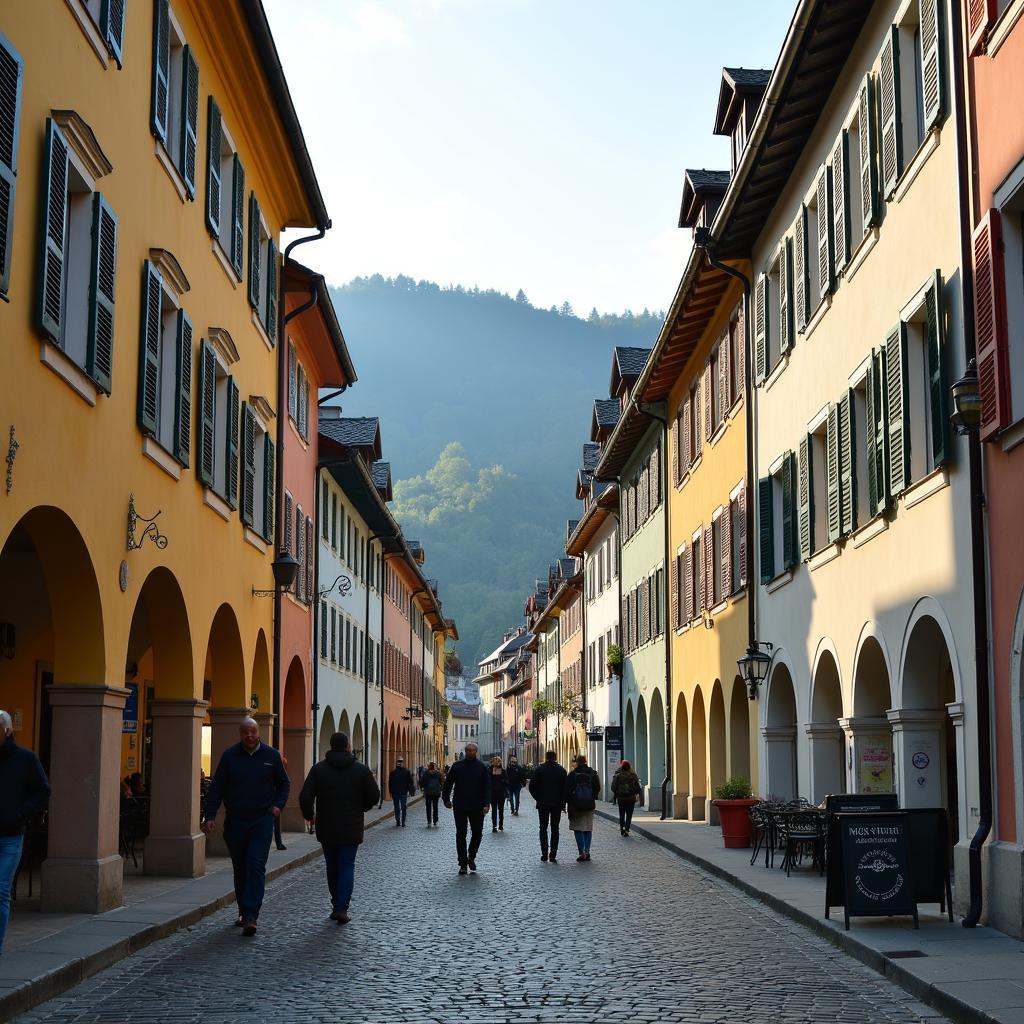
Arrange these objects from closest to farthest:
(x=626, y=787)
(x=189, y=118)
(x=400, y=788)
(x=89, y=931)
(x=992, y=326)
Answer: (x=89, y=931) < (x=992, y=326) < (x=189, y=118) < (x=626, y=787) < (x=400, y=788)

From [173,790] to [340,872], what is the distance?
4594 mm

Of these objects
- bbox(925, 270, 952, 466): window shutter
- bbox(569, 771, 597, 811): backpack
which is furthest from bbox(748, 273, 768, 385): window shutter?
bbox(925, 270, 952, 466): window shutter

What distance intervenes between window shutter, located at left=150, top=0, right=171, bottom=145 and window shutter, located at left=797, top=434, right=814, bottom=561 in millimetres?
9596

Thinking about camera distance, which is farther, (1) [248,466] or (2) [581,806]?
(2) [581,806]

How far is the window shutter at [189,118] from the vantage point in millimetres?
17875

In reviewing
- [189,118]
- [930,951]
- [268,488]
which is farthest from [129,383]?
[268,488]

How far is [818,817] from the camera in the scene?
60.4 feet

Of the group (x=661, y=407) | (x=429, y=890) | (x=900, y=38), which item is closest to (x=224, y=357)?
(x=429, y=890)

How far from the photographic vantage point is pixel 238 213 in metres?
22.0

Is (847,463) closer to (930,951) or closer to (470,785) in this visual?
(470,785)

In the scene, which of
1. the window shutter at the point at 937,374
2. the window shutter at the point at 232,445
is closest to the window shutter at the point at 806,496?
the window shutter at the point at 937,374

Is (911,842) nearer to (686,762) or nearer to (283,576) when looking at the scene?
(283,576)

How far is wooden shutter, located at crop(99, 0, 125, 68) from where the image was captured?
13.9 metres

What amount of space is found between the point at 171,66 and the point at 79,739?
7888 millimetres
